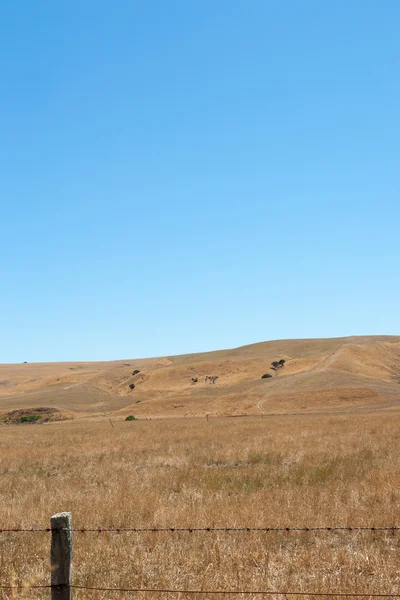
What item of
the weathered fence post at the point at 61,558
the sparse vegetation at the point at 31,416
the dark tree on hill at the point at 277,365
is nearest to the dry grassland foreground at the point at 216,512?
the weathered fence post at the point at 61,558

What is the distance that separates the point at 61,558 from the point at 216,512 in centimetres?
602

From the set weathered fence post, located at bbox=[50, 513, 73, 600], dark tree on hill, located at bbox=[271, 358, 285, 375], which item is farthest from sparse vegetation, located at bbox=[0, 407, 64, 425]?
weathered fence post, located at bbox=[50, 513, 73, 600]

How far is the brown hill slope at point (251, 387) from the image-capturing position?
6203 cm

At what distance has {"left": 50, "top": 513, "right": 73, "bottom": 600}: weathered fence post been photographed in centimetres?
550

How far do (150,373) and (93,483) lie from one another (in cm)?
10061

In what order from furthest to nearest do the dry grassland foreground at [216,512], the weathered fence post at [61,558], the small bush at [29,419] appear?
the small bush at [29,419]
the dry grassland foreground at [216,512]
the weathered fence post at [61,558]

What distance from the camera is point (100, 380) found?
120 meters

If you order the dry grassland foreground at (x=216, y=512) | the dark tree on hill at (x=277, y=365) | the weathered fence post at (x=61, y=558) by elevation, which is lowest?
the dry grassland foreground at (x=216, y=512)

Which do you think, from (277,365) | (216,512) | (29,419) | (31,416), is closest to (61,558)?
(216,512)

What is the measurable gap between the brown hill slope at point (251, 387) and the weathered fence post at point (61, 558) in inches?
1975

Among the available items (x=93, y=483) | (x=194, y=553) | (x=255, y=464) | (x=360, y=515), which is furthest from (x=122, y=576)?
(x=255, y=464)

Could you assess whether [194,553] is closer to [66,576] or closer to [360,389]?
[66,576]

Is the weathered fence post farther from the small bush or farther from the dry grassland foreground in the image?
the small bush

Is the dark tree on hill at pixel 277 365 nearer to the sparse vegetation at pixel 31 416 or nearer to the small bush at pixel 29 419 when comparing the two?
the sparse vegetation at pixel 31 416
